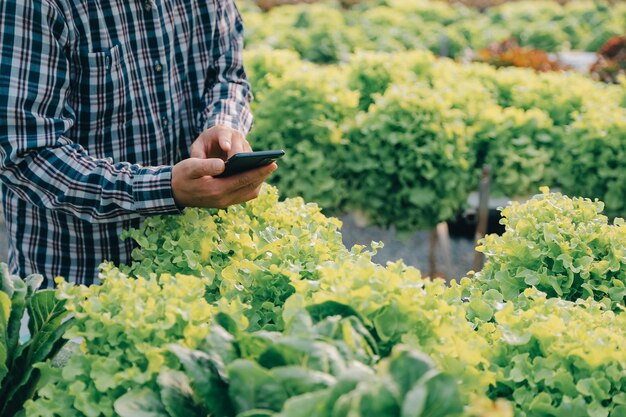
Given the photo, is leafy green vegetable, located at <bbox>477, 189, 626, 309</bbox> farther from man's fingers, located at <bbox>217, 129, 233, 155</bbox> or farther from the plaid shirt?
the plaid shirt

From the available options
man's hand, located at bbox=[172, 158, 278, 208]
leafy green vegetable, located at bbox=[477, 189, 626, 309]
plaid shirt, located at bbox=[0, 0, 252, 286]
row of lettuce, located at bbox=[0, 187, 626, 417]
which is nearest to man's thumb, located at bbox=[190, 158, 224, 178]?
man's hand, located at bbox=[172, 158, 278, 208]

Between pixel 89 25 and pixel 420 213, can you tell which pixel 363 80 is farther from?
pixel 89 25

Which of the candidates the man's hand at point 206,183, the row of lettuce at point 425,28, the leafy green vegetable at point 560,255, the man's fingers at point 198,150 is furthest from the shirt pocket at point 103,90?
the row of lettuce at point 425,28

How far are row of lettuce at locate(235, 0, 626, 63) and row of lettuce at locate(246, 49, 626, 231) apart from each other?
390cm

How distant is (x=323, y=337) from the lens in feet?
5.00

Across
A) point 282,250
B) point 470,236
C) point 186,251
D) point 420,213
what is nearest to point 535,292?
point 282,250

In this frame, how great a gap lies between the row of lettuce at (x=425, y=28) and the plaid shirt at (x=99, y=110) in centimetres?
573

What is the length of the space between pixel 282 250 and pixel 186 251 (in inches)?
11.7

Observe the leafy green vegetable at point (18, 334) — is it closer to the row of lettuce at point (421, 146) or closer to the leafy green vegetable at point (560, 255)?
the leafy green vegetable at point (560, 255)

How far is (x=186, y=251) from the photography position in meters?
2.31

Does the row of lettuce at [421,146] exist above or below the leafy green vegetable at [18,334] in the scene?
below

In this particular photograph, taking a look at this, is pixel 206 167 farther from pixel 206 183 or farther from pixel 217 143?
pixel 217 143

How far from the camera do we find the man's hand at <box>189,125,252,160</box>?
2561mm

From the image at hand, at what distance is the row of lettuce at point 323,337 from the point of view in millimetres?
1438
